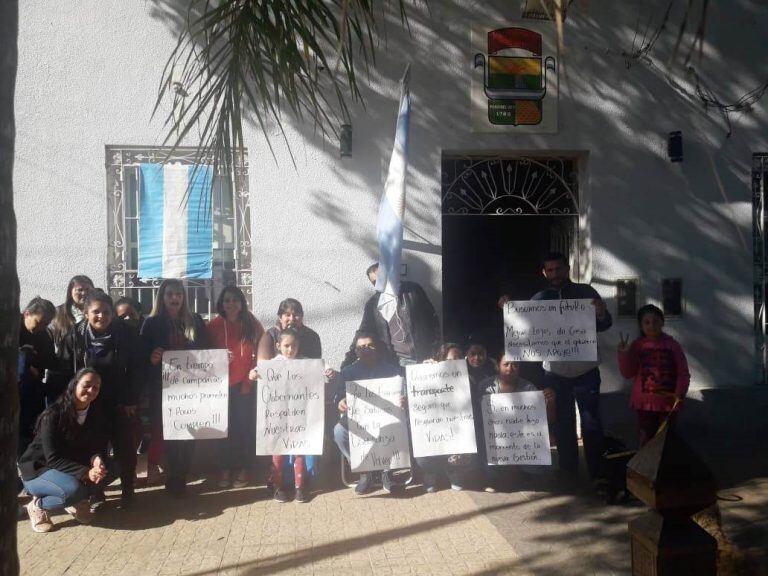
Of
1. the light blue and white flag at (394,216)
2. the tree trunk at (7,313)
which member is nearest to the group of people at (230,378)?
the light blue and white flag at (394,216)

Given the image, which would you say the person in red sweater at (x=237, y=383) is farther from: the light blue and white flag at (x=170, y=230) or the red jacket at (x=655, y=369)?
the red jacket at (x=655, y=369)

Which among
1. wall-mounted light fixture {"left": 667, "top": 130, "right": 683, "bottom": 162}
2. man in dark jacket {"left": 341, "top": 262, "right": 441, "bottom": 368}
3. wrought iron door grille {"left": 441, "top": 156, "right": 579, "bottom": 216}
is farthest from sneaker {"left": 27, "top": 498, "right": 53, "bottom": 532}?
wall-mounted light fixture {"left": 667, "top": 130, "right": 683, "bottom": 162}

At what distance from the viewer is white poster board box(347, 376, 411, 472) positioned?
5449 mm

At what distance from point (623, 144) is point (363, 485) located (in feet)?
14.5

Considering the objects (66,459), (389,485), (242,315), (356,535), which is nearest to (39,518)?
(66,459)

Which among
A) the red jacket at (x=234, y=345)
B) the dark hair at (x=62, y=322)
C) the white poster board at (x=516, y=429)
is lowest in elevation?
the white poster board at (x=516, y=429)

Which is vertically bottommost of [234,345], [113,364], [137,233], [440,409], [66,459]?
[66,459]

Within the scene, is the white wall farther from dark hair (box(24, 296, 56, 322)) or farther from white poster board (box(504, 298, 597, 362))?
white poster board (box(504, 298, 597, 362))

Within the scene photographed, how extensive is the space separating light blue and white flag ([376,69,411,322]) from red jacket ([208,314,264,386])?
127 cm

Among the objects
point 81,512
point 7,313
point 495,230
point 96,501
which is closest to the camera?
point 7,313

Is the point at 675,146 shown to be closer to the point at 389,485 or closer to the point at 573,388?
the point at 573,388

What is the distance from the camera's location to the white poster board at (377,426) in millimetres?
5449

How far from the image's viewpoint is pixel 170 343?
5793 mm

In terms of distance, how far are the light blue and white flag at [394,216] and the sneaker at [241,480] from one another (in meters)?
1.93
